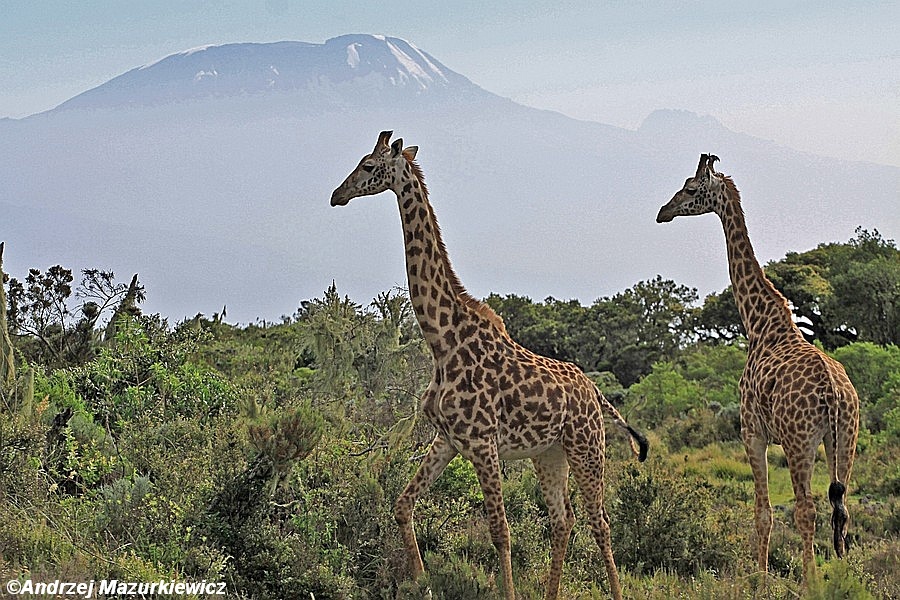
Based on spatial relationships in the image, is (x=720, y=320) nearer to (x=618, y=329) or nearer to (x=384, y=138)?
(x=618, y=329)

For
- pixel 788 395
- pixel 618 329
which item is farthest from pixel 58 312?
pixel 618 329

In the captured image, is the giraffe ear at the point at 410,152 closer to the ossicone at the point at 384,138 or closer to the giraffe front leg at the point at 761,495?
the ossicone at the point at 384,138

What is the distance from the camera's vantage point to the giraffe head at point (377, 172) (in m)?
6.33

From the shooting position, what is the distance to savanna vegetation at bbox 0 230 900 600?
6.46 meters

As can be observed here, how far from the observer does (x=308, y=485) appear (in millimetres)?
7711

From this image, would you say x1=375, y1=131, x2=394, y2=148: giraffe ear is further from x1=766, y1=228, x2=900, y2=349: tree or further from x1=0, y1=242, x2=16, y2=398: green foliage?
x1=766, y1=228, x2=900, y2=349: tree

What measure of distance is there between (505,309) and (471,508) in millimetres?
25198

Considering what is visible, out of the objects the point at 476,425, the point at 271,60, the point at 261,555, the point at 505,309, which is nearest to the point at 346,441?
the point at 261,555

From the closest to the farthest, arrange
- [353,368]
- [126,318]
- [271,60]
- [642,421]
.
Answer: [126,318] → [353,368] → [642,421] → [271,60]

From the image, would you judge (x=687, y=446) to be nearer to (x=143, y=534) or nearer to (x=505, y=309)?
(x=143, y=534)

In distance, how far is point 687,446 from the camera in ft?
52.5

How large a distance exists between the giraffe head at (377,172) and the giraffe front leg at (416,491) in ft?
5.58

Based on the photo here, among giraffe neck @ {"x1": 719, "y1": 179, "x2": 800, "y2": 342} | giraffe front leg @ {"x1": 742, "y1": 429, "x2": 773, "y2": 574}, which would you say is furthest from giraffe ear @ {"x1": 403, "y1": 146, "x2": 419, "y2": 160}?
giraffe front leg @ {"x1": 742, "y1": 429, "x2": 773, "y2": 574}

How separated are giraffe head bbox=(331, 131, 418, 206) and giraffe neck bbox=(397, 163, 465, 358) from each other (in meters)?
0.09
